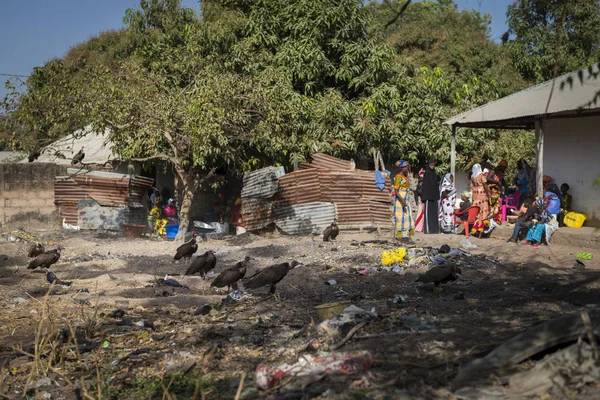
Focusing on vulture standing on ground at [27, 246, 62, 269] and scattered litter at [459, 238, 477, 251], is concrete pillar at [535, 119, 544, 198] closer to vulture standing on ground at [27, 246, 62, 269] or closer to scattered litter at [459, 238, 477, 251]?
scattered litter at [459, 238, 477, 251]

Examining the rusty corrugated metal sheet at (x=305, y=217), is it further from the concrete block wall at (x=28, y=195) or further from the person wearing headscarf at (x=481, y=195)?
the concrete block wall at (x=28, y=195)

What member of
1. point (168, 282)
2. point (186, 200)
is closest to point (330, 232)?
point (186, 200)

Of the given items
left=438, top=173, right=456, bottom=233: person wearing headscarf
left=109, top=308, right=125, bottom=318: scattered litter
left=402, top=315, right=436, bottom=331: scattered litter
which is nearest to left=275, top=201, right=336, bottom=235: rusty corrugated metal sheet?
left=438, top=173, right=456, bottom=233: person wearing headscarf

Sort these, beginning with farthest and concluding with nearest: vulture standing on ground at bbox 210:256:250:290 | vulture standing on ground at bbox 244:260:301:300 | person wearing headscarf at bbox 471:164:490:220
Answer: person wearing headscarf at bbox 471:164:490:220 → vulture standing on ground at bbox 210:256:250:290 → vulture standing on ground at bbox 244:260:301:300

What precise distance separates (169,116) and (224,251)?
3329mm

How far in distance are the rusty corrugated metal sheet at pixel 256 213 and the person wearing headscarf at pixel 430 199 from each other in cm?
416

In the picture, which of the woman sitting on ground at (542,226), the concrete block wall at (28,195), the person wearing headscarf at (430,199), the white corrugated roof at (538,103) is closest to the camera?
the white corrugated roof at (538,103)

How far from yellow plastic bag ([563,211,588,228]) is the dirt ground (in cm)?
111

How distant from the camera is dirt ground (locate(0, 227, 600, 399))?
17.7ft

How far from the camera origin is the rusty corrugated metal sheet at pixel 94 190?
1858cm

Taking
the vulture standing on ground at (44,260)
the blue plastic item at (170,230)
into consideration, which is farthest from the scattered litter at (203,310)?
the blue plastic item at (170,230)

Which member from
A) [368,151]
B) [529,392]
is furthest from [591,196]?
[529,392]

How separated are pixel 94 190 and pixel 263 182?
16.6 ft

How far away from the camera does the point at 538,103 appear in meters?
13.7
